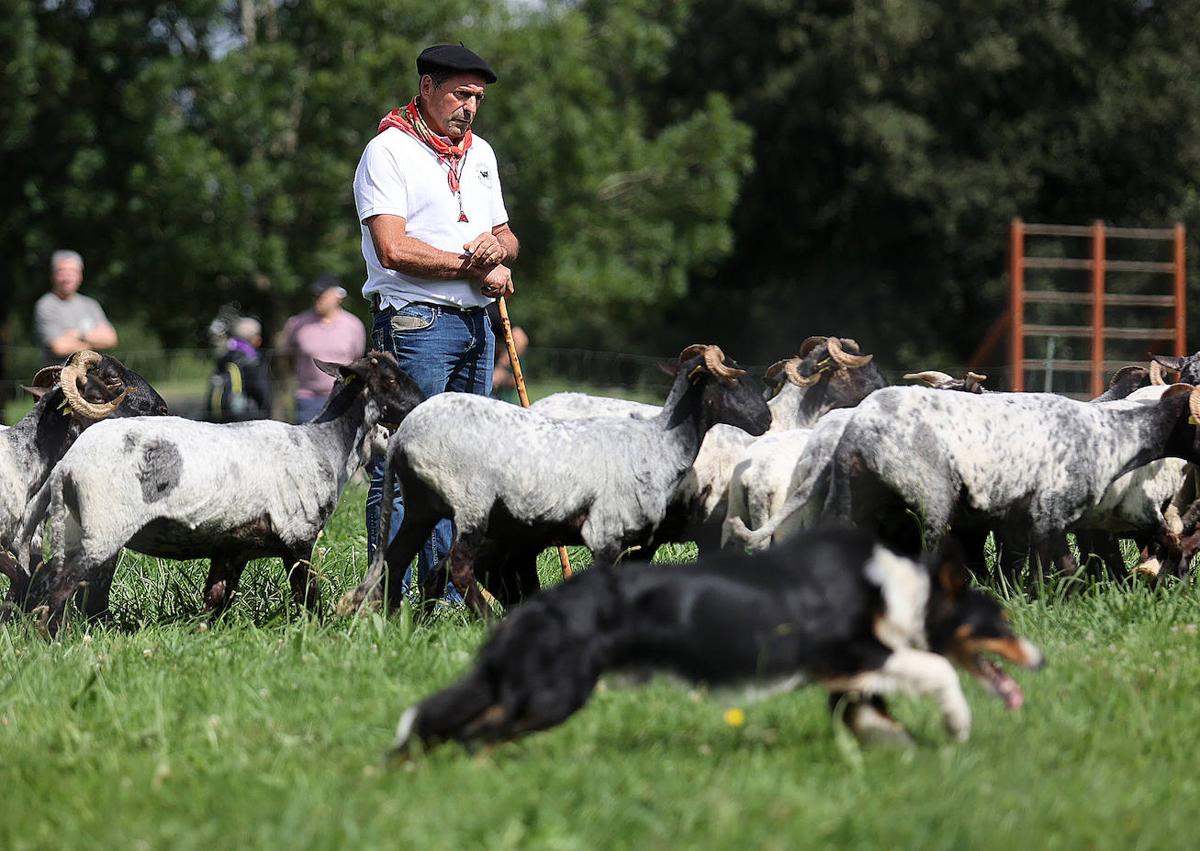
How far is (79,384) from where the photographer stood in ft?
23.4

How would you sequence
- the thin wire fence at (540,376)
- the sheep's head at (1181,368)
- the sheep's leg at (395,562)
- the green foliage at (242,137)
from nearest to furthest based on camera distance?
the sheep's leg at (395,562)
the sheep's head at (1181,368)
the thin wire fence at (540,376)
the green foliage at (242,137)

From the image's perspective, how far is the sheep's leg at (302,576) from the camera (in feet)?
22.0

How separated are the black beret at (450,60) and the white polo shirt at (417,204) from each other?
1.07ft

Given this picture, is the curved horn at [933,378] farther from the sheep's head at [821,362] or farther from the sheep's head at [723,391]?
the sheep's head at [723,391]

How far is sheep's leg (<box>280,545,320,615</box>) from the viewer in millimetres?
6703

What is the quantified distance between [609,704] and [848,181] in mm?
31213

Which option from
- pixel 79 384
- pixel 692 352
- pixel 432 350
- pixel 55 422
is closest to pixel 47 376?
pixel 55 422

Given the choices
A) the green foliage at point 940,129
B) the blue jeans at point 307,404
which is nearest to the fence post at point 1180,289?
the blue jeans at point 307,404

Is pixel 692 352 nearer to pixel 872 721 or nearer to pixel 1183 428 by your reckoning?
pixel 1183 428

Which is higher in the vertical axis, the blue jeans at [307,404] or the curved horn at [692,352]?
the curved horn at [692,352]

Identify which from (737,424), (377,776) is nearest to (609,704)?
(377,776)

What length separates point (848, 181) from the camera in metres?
34.7

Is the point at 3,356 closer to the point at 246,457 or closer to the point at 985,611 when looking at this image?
the point at 246,457

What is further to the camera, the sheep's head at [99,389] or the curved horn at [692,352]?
the sheep's head at [99,389]
